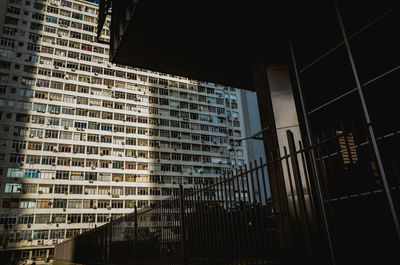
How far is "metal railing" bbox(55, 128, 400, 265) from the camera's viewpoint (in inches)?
153

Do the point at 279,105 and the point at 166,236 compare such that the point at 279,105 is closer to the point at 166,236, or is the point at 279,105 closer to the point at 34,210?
the point at 166,236

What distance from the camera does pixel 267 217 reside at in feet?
14.7

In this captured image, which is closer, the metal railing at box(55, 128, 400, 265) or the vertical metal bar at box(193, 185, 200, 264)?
the metal railing at box(55, 128, 400, 265)

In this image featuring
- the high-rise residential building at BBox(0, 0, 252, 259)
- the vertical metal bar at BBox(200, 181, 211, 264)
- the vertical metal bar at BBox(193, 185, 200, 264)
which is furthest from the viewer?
the high-rise residential building at BBox(0, 0, 252, 259)

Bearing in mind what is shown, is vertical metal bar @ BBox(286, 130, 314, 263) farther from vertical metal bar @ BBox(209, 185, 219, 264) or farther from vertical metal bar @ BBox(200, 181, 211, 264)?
vertical metal bar @ BBox(200, 181, 211, 264)

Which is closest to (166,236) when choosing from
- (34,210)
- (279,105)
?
(279,105)

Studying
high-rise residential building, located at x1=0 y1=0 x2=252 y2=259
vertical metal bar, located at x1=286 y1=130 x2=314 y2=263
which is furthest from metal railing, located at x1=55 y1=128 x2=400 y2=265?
high-rise residential building, located at x1=0 y1=0 x2=252 y2=259

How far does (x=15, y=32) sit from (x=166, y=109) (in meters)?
27.8

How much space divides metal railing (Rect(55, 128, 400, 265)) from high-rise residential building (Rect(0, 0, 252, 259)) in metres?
37.9

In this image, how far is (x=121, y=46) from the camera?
31.5 feet

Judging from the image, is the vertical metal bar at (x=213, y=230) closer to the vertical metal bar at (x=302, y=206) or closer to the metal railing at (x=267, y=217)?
the metal railing at (x=267, y=217)

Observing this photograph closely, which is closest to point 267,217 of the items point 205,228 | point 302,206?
point 302,206

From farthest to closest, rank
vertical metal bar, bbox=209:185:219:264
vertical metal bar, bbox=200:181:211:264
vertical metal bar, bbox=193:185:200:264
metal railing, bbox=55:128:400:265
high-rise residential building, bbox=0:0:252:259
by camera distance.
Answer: high-rise residential building, bbox=0:0:252:259, vertical metal bar, bbox=193:185:200:264, vertical metal bar, bbox=200:181:211:264, vertical metal bar, bbox=209:185:219:264, metal railing, bbox=55:128:400:265

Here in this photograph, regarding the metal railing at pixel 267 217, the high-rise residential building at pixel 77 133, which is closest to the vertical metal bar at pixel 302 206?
the metal railing at pixel 267 217
